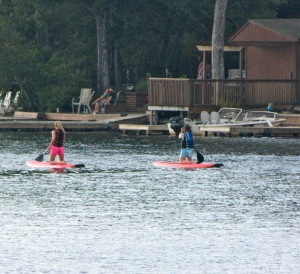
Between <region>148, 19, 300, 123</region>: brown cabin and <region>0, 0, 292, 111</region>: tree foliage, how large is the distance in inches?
187

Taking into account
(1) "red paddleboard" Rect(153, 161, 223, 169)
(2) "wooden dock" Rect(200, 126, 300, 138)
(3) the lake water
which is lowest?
(3) the lake water

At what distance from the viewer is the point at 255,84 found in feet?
212

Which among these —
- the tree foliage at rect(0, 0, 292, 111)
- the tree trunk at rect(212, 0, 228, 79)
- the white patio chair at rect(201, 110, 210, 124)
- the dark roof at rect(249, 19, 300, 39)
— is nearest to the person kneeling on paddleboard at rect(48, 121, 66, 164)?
the white patio chair at rect(201, 110, 210, 124)

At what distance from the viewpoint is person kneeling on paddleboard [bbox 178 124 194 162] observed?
157 feet

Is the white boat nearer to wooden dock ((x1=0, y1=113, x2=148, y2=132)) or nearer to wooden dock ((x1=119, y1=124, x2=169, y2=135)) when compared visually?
wooden dock ((x1=119, y1=124, x2=169, y2=135))

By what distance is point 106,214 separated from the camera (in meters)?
38.7

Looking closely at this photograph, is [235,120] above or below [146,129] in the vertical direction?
above

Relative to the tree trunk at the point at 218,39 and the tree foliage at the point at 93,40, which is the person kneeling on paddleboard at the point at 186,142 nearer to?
the tree trunk at the point at 218,39

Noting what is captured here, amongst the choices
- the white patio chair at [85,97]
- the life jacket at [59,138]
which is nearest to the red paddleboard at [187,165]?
the life jacket at [59,138]

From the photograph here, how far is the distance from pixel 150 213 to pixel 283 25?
30.4m

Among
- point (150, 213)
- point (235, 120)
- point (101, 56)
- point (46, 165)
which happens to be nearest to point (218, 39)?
point (235, 120)

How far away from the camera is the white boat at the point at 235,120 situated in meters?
61.8

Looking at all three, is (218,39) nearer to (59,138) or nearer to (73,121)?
(73,121)

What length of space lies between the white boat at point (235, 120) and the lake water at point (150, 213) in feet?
15.6
